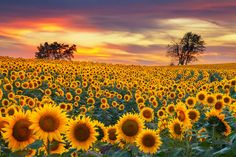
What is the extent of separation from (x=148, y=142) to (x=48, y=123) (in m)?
1.42

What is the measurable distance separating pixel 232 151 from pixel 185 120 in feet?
9.83

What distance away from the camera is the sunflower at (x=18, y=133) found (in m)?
4.32

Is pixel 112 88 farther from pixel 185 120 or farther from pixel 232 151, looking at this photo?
pixel 232 151

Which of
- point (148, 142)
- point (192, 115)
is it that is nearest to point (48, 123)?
point (148, 142)

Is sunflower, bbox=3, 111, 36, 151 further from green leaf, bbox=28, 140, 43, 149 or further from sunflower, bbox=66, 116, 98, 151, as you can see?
sunflower, bbox=66, 116, 98, 151

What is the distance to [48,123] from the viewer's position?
14.5ft

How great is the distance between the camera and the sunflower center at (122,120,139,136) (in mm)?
→ 5347

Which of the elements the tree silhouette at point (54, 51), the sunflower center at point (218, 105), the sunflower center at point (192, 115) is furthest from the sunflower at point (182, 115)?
the tree silhouette at point (54, 51)

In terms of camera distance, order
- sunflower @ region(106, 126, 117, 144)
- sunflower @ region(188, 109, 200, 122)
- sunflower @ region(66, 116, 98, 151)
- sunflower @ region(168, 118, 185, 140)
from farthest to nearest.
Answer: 1. sunflower @ region(188, 109, 200, 122)
2. sunflower @ region(168, 118, 185, 140)
3. sunflower @ region(106, 126, 117, 144)
4. sunflower @ region(66, 116, 98, 151)

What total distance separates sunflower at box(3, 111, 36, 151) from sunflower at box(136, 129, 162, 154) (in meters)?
1.41

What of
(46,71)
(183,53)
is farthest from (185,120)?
(183,53)

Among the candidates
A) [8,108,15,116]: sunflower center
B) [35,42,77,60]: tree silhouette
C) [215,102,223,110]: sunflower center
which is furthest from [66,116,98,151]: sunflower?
[35,42,77,60]: tree silhouette

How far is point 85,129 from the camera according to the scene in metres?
4.82

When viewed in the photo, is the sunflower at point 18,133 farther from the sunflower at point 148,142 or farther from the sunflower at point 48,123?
the sunflower at point 148,142
